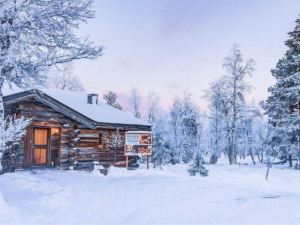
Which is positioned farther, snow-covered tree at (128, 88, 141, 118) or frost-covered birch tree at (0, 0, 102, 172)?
snow-covered tree at (128, 88, 141, 118)

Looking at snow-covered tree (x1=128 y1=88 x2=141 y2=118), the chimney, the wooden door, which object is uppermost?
snow-covered tree (x1=128 y1=88 x2=141 y2=118)

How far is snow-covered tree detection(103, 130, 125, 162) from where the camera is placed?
24.8 meters

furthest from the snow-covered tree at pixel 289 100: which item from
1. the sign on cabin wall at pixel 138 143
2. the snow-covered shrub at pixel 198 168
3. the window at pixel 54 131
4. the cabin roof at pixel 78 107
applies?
the window at pixel 54 131

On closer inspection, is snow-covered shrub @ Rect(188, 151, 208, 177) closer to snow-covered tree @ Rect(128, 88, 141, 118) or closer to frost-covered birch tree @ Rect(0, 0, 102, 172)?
frost-covered birch tree @ Rect(0, 0, 102, 172)

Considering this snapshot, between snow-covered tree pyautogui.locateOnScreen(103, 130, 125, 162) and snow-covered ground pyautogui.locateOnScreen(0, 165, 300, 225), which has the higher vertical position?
snow-covered tree pyautogui.locateOnScreen(103, 130, 125, 162)

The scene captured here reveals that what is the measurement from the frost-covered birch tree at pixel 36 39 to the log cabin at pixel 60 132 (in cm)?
616

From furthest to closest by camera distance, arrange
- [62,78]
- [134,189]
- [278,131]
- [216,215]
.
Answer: [62,78] < [278,131] < [134,189] < [216,215]

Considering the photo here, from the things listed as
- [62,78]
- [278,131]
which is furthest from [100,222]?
[62,78]

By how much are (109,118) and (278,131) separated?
1604 centimetres

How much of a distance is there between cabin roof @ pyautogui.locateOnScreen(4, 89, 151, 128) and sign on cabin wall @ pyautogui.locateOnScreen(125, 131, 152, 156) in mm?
2082

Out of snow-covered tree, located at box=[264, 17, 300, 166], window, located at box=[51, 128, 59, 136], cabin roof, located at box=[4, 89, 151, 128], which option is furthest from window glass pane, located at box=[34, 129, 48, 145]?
snow-covered tree, located at box=[264, 17, 300, 166]

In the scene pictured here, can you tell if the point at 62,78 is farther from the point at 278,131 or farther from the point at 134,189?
the point at 134,189

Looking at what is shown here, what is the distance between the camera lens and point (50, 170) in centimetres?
2044

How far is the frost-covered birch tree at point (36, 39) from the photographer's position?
443 inches
